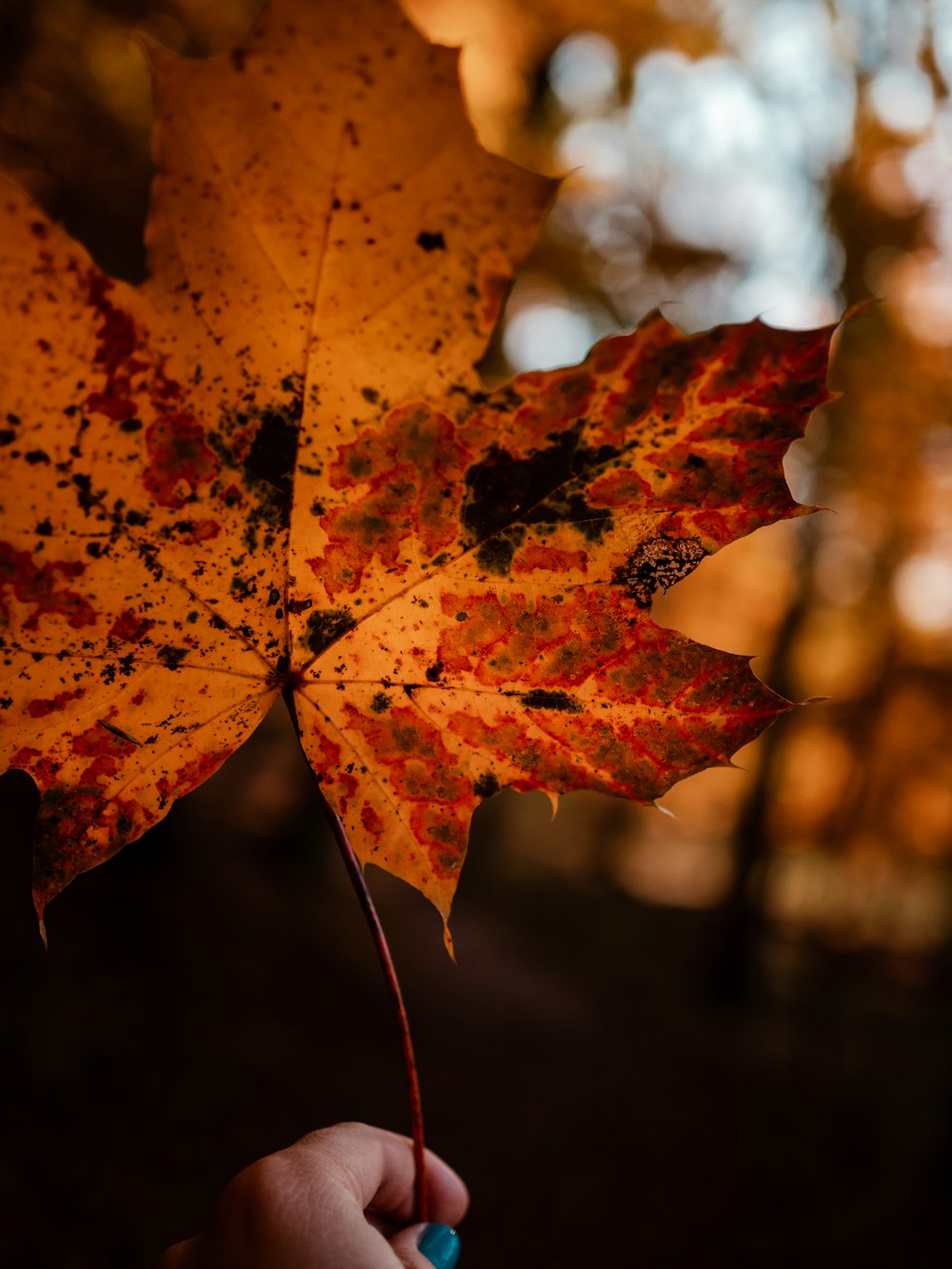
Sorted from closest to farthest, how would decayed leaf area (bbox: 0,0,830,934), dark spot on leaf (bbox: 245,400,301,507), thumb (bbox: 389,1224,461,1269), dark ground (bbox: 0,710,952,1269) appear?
decayed leaf area (bbox: 0,0,830,934) < dark spot on leaf (bbox: 245,400,301,507) < thumb (bbox: 389,1224,461,1269) < dark ground (bbox: 0,710,952,1269)

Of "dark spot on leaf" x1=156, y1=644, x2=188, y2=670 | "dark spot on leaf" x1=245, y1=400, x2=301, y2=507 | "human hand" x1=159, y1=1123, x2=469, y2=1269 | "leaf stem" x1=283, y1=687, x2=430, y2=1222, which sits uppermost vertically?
"dark spot on leaf" x1=245, y1=400, x2=301, y2=507

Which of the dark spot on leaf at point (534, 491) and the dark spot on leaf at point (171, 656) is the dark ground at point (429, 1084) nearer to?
the dark spot on leaf at point (171, 656)

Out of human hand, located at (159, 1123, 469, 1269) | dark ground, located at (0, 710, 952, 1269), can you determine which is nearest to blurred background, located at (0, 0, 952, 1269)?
dark ground, located at (0, 710, 952, 1269)

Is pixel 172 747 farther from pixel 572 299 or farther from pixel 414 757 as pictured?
pixel 572 299

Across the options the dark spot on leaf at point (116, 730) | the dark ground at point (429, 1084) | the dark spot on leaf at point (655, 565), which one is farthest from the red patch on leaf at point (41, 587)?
the dark ground at point (429, 1084)

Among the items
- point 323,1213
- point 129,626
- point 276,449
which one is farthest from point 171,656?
point 323,1213

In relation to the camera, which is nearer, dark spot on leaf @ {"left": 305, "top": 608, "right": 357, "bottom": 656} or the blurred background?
dark spot on leaf @ {"left": 305, "top": 608, "right": 357, "bottom": 656}

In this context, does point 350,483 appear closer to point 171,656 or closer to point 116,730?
point 171,656

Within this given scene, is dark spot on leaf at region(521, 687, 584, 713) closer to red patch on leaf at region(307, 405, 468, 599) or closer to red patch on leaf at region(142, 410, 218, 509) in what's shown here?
red patch on leaf at region(307, 405, 468, 599)
